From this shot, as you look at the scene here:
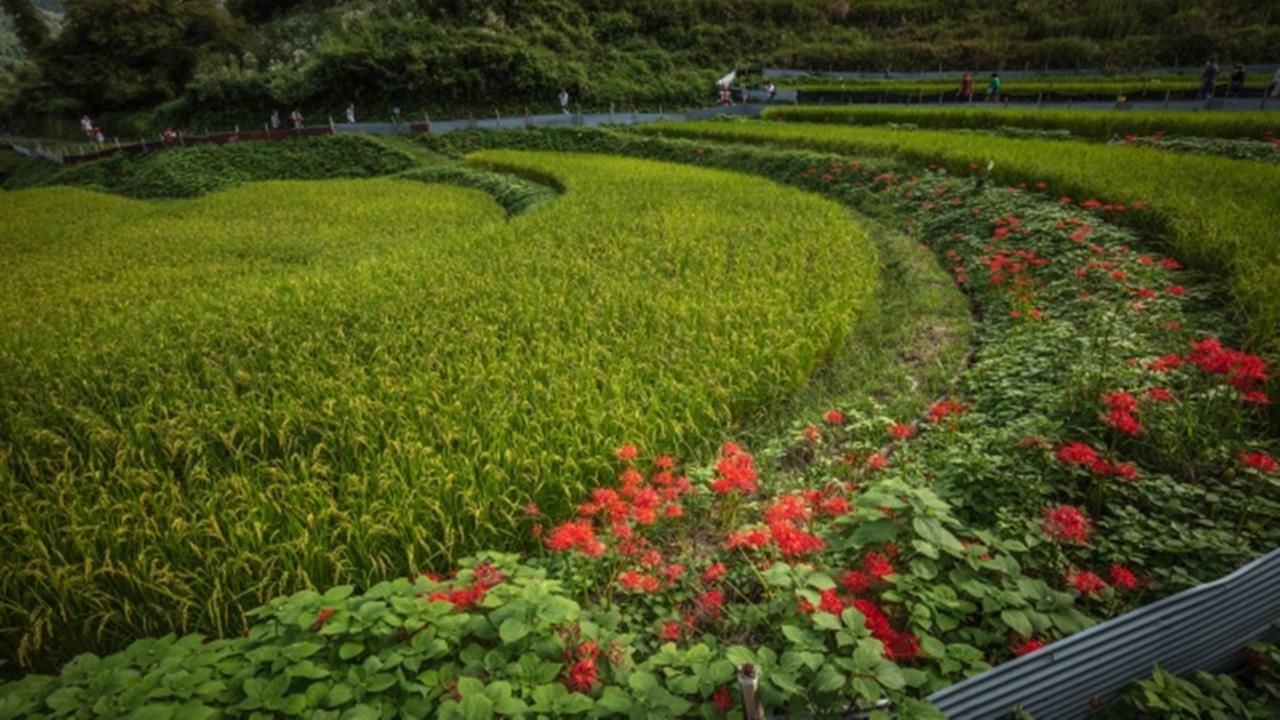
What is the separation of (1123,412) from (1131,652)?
63.0 inches

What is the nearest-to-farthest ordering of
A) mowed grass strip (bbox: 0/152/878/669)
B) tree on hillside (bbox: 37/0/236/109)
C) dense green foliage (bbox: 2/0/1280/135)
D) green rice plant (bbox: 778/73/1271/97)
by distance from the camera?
mowed grass strip (bbox: 0/152/878/669), green rice plant (bbox: 778/73/1271/97), dense green foliage (bbox: 2/0/1280/135), tree on hillside (bbox: 37/0/236/109)

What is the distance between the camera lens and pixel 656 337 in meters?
4.99

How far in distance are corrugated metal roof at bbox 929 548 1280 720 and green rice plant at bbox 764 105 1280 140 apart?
14.2 m

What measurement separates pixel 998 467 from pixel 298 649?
10.7 feet

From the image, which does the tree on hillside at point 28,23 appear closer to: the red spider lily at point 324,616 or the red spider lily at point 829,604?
the red spider lily at point 324,616

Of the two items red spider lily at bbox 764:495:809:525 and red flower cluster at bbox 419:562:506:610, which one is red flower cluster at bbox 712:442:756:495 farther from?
red flower cluster at bbox 419:562:506:610

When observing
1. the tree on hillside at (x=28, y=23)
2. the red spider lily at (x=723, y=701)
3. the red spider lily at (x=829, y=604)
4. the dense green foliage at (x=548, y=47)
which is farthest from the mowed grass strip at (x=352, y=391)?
the tree on hillside at (x=28, y=23)

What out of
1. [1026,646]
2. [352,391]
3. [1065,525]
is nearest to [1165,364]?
[1065,525]

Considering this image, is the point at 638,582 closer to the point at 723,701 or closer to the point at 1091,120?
the point at 723,701

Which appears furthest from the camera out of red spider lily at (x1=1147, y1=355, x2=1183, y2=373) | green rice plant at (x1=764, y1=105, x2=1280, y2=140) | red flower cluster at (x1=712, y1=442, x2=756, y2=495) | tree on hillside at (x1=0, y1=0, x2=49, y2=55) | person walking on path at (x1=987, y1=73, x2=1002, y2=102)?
tree on hillside at (x1=0, y1=0, x2=49, y2=55)

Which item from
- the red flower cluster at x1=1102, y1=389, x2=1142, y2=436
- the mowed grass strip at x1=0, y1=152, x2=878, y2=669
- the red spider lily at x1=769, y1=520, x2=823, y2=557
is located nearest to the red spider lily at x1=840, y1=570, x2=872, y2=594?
the red spider lily at x1=769, y1=520, x2=823, y2=557

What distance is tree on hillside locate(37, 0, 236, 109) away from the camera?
34.0 m

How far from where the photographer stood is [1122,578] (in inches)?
85.5

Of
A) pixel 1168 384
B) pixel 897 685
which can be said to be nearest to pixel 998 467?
pixel 1168 384
